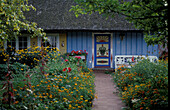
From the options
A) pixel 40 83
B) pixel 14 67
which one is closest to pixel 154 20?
pixel 40 83

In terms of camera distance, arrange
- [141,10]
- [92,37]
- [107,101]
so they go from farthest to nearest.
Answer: [92,37], [107,101], [141,10]

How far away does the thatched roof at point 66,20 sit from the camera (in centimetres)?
1250

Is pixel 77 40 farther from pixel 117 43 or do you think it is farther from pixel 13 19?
pixel 13 19

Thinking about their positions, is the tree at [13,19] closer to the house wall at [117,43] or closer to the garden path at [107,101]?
the garden path at [107,101]

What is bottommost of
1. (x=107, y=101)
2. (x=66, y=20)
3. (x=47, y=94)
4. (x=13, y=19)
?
(x=107, y=101)

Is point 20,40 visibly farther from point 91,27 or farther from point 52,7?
point 91,27

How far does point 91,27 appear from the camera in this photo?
12.5 m

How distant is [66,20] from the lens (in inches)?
507

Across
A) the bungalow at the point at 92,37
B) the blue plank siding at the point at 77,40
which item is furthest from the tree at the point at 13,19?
the blue plank siding at the point at 77,40

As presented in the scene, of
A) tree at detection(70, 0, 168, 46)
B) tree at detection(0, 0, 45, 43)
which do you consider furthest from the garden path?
tree at detection(0, 0, 45, 43)

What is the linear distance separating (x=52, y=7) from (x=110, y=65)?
5393 mm

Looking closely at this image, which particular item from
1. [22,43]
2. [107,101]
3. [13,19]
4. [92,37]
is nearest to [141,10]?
[107,101]

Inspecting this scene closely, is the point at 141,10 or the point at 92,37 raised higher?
the point at 92,37

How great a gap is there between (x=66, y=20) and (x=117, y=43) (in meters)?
3.50
